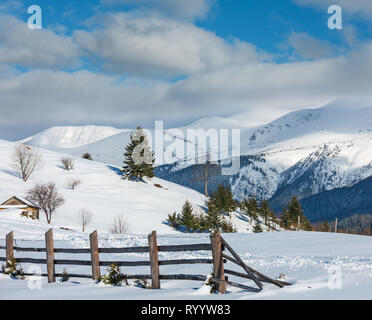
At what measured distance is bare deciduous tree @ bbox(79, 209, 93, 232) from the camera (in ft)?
227

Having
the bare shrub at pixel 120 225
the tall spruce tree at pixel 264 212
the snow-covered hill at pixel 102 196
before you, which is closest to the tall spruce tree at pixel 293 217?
the tall spruce tree at pixel 264 212

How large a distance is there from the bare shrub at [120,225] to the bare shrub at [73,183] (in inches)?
715

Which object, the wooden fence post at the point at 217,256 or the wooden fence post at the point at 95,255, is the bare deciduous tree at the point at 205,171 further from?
the wooden fence post at the point at 217,256

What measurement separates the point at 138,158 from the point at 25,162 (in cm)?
2306

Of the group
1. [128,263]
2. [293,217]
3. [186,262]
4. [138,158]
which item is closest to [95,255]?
[128,263]

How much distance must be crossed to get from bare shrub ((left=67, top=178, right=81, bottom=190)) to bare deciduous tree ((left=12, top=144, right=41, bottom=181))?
727cm

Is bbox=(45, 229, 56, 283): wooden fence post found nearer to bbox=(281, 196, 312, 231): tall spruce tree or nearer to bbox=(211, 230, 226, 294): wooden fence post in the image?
bbox=(211, 230, 226, 294): wooden fence post

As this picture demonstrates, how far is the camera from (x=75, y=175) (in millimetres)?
97250

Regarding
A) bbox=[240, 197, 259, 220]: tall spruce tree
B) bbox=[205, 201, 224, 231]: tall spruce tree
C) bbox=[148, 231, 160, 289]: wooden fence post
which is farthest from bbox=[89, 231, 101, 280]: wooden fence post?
bbox=[240, 197, 259, 220]: tall spruce tree

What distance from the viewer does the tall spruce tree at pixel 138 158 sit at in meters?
100

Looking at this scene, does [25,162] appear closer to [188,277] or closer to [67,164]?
[67,164]

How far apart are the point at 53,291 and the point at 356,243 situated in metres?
18.2
